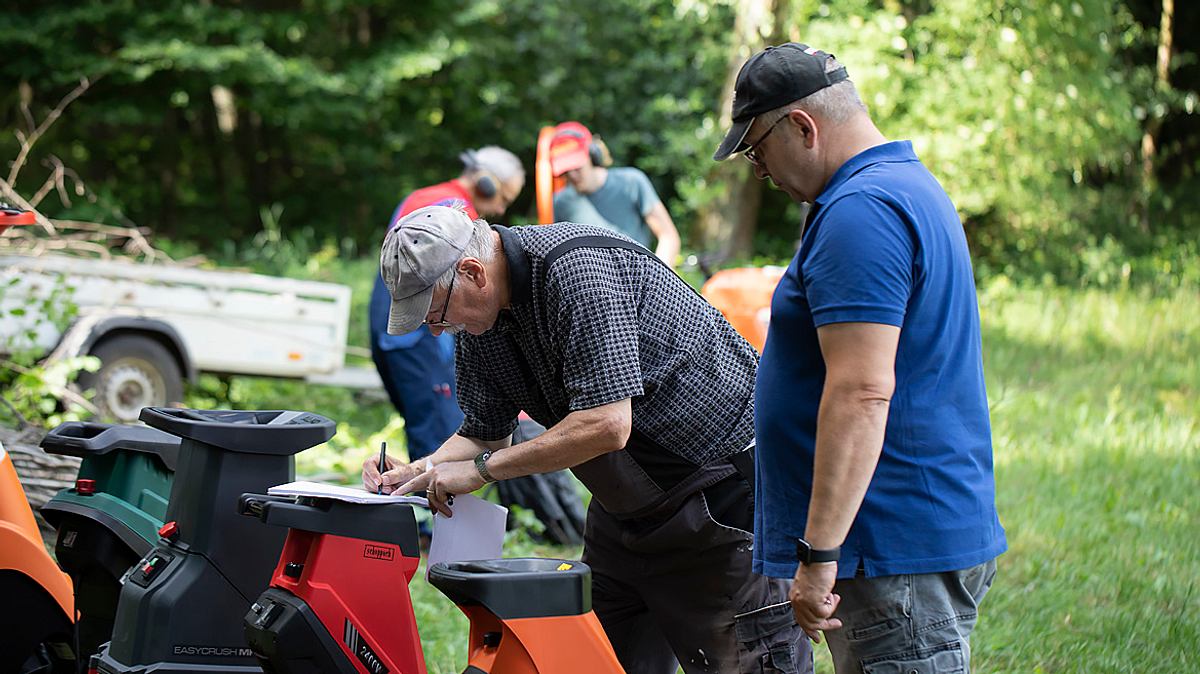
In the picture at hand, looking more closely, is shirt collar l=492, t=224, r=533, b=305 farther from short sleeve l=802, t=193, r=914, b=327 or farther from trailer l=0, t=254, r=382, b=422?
trailer l=0, t=254, r=382, b=422

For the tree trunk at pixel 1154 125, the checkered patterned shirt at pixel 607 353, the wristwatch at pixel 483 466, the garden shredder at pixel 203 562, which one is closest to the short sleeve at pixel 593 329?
the checkered patterned shirt at pixel 607 353

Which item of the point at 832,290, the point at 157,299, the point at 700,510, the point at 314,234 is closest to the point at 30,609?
the point at 700,510

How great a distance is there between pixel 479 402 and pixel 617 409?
2.00 ft

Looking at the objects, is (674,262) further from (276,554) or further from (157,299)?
(276,554)

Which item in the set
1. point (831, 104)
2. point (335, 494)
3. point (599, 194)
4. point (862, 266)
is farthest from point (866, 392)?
point (599, 194)

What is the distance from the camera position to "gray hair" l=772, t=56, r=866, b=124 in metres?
2.41

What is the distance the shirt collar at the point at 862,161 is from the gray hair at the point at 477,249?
2.76ft

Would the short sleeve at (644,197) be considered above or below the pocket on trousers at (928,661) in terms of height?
above

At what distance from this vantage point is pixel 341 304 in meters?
9.76

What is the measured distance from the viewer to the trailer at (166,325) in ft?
27.2

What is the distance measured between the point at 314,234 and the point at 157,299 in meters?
11.4

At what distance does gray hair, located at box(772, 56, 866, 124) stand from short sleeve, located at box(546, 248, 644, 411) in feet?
2.04

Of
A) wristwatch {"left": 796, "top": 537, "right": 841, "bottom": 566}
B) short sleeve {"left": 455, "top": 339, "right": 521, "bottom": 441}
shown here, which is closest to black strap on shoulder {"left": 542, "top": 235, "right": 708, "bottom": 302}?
short sleeve {"left": 455, "top": 339, "right": 521, "bottom": 441}

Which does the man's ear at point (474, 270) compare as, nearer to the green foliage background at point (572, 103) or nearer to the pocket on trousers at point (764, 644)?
the pocket on trousers at point (764, 644)
